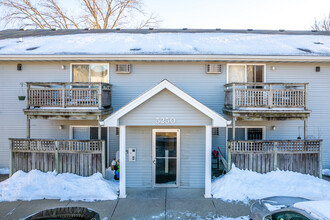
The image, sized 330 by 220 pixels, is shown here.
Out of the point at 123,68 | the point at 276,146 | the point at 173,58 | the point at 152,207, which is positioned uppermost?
the point at 173,58

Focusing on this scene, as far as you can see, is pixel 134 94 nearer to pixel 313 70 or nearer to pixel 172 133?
pixel 172 133

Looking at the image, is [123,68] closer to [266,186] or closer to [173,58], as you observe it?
[173,58]

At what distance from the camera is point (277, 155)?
10070 millimetres

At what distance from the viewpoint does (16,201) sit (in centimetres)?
866

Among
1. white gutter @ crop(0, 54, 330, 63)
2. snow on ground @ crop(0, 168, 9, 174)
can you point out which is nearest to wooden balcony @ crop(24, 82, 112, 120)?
white gutter @ crop(0, 54, 330, 63)

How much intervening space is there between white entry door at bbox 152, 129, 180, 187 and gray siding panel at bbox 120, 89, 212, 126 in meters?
1.07

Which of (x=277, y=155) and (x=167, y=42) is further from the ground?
(x=167, y=42)

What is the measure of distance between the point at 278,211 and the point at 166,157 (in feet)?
16.4

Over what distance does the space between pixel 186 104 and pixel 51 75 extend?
730cm

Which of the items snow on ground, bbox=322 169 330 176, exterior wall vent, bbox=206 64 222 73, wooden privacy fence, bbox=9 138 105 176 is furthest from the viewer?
exterior wall vent, bbox=206 64 222 73

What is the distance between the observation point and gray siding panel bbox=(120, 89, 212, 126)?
886 cm

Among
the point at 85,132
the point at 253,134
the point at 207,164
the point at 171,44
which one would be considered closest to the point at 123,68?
the point at 171,44

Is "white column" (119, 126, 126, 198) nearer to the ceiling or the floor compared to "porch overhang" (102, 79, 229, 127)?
nearer to the floor

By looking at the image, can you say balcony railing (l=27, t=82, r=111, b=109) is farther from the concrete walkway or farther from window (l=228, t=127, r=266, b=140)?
window (l=228, t=127, r=266, b=140)
